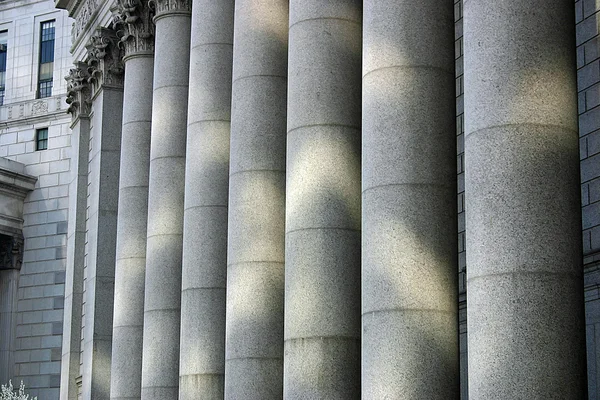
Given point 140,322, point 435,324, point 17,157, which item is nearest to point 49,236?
point 17,157

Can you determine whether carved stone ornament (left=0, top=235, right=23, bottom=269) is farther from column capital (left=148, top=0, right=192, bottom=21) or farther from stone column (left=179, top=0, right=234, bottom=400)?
stone column (left=179, top=0, right=234, bottom=400)

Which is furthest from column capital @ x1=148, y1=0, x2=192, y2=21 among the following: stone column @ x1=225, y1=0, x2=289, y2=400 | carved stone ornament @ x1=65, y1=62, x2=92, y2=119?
carved stone ornament @ x1=65, y1=62, x2=92, y2=119

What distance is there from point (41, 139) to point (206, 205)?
43.6m

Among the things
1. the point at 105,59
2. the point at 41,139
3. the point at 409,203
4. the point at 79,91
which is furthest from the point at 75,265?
the point at 409,203

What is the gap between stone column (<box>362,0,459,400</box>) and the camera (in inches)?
981

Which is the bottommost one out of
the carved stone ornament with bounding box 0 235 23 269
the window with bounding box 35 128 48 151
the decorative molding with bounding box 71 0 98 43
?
the carved stone ornament with bounding box 0 235 23 269

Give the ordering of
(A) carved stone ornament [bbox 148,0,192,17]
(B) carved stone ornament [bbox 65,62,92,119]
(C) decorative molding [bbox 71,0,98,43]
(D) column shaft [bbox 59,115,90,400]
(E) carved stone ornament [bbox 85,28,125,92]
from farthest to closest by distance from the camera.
→ (B) carved stone ornament [bbox 65,62,92,119]
(D) column shaft [bbox 59,115,90,400]
(C) decorative molding [bbox 71,0,98,43]
(E) carved stone ornament [bbox 85,28,125,92]
(A) carved stone ornament [bbox 148,0,192,17]

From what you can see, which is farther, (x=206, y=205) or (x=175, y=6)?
(x=175, y=6)

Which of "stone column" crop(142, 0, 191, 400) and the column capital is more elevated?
the column capital

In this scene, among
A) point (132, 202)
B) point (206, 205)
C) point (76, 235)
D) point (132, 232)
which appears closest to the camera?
point (206, 205)

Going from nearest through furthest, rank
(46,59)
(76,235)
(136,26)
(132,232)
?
(132,232)
(136,26)
(76,235)
(46,59)

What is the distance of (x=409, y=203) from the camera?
25.7 meters

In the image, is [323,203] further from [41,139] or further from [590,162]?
[41,139]

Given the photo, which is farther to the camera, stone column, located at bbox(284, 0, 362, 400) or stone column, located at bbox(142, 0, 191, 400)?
stone column, located at bbox(142, 0, 191, 400)
